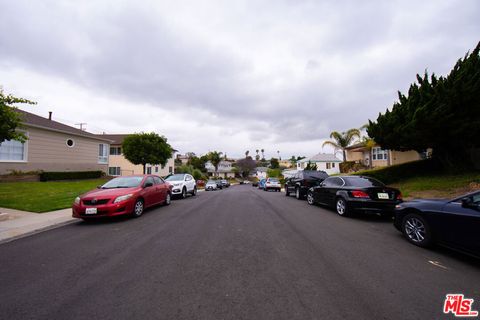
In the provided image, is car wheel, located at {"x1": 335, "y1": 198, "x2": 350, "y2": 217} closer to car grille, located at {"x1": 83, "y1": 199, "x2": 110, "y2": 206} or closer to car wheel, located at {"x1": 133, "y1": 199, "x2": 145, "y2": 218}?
car wheel, located at {"x1": 133, "y1": 199, "x2": 145, "y2": 218}

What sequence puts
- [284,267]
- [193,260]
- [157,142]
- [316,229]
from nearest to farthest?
[284,267] < [193,260] < [316,229] < [157,142]

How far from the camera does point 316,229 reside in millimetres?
5371

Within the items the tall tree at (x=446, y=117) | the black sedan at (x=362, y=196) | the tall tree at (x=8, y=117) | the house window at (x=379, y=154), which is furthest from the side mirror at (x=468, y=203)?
the house window at (x=379, y=154)

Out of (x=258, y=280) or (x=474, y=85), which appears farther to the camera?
(x=474, y=85)

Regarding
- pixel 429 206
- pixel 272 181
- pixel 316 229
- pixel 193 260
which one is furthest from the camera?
pixel 272 181

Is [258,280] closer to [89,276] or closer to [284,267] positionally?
[284,267]

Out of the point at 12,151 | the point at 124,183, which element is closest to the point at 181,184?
the point at 124,183

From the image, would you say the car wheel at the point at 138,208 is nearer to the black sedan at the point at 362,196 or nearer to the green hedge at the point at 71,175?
the black sedan at the point at 362,196

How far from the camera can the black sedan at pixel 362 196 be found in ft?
21.0

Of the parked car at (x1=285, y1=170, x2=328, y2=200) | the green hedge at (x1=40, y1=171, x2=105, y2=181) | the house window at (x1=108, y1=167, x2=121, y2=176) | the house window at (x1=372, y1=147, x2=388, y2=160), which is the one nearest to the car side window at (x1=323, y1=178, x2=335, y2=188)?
the parked car at (x1=285, y1=170, x2=328, y2=200)

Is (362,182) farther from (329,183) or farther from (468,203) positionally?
(468,203)

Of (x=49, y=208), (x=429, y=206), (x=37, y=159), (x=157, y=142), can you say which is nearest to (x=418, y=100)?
(x=429, y=206)

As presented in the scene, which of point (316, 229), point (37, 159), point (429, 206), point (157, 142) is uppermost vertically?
point (157, 142)

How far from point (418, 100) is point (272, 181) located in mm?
15263
